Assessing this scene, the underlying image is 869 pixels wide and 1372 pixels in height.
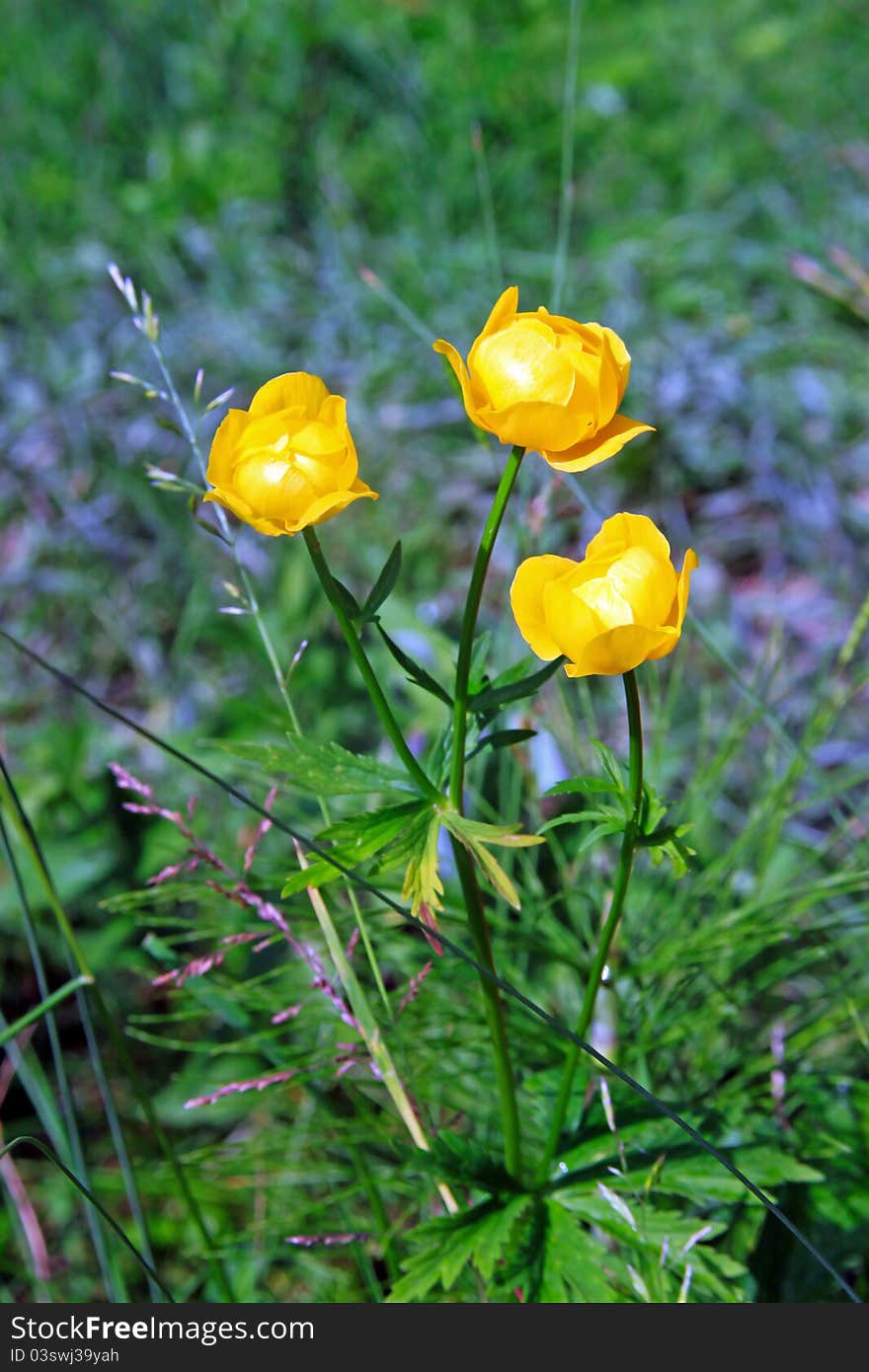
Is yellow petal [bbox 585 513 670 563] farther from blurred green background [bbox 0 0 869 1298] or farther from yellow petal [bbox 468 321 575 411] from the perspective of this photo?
blurred green background [bbox 0 0 869 1298]

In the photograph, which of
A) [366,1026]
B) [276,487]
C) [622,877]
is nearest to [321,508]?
[276,487]

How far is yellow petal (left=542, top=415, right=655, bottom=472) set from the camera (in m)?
0.65

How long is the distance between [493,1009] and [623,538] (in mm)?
310

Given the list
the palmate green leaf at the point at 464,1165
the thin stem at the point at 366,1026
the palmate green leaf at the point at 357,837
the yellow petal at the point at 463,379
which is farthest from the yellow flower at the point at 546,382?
the palmate green leaf at the point at 464,1165

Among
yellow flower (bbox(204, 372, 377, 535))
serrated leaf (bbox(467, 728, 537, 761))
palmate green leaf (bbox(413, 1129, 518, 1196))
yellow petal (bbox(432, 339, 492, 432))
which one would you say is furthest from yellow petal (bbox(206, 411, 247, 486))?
palmate green leaf (bbox(413, 1129, 518, 1196))

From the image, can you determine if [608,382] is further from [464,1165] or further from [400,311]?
[400,311]

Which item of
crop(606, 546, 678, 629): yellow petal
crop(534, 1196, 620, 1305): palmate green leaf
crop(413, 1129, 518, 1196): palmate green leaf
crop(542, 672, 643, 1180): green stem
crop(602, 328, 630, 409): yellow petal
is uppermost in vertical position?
crop(602, 328, 630, 409): yellow petal

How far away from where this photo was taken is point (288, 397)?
26.2 inches

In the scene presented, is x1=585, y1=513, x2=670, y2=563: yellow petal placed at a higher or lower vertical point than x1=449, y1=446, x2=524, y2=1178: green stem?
higher

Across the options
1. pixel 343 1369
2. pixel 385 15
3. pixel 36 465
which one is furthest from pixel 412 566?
pixel 385 15

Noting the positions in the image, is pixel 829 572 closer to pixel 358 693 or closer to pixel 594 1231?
pixel 358 693

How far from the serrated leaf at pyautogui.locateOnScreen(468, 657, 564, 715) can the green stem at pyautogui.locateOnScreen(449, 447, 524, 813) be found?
0.04 feet

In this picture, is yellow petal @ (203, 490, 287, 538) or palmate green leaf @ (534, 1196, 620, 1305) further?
palmate green leaf @ (534, 1196, 620, 1305)

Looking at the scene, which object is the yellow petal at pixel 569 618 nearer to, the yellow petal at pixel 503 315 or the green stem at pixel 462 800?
the green stem at pixel 462 800
